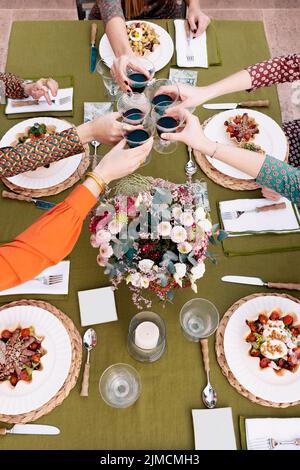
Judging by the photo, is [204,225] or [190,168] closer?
[204,225]

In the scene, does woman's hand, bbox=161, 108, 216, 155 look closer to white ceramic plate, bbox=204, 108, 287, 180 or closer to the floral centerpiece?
white ceramic plate, bbox=204, 108, 287, 180

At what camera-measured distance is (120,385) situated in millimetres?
1312

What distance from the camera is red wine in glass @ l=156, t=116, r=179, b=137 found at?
1488mm

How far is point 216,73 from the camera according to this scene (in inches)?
72.7

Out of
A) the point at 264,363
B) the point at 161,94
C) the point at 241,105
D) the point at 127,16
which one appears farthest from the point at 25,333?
the point at 127,16

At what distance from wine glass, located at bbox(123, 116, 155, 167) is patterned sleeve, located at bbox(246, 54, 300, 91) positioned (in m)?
0.52

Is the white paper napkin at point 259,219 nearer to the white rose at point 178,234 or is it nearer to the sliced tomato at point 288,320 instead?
the sliced tomato at point 288,320

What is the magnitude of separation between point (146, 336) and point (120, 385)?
0.17 meters

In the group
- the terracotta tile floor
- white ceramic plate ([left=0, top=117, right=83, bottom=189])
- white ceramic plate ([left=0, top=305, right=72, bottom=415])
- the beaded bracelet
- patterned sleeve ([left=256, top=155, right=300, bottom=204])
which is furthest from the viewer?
the terracotta tile floor

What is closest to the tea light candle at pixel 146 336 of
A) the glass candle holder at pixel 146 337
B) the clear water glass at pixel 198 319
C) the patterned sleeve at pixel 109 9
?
the glass candle holder at pixel 146 337

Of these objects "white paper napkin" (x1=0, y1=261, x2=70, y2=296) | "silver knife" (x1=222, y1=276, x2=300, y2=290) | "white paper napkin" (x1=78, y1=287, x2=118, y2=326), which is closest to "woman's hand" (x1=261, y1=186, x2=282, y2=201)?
"silver knife" (x1=222, y1=276, x2=300, y2=290)

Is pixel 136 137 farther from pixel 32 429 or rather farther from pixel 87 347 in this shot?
pixel 32 429

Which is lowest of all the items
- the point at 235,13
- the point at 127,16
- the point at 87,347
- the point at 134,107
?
the point at 87,347

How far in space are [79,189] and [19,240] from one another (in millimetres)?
234
